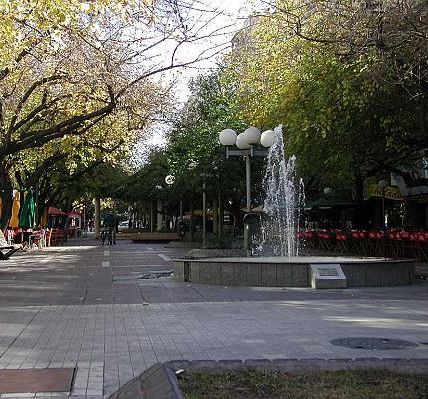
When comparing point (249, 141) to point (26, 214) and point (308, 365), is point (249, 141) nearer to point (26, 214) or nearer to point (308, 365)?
point (308, 365)

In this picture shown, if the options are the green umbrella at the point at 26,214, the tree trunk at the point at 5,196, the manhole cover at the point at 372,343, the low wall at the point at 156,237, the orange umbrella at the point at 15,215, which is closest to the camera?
the manhole cover at the point at 372,343

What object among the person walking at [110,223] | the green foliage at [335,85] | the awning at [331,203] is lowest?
the person walking at [110,223]

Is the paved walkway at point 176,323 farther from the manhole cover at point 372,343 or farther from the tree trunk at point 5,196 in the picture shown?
the tree trunk at point 5,196

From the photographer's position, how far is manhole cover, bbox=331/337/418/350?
741cm

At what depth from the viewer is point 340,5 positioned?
12211 millimetres

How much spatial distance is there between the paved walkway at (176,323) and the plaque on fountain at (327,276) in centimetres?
27

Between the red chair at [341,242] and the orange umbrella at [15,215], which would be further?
the orange umbrella at [15,215]

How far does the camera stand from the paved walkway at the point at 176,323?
7.02 m

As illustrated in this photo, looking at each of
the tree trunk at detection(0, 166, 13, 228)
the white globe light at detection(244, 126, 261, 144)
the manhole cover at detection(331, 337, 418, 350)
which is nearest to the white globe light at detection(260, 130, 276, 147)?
the white globe light at detection(244, 126, 261, 144)

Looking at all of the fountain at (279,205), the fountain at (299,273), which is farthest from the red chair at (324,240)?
the fountain at (299,273)

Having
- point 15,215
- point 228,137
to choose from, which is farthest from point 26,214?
point 228,137

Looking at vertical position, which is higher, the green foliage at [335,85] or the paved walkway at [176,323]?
the green foliage at [335,85]

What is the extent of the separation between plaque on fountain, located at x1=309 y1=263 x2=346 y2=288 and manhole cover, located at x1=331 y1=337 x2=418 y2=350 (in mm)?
5446

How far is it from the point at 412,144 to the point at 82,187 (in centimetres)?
2994
